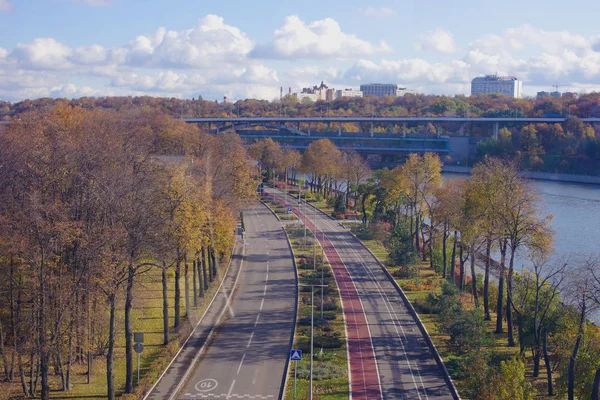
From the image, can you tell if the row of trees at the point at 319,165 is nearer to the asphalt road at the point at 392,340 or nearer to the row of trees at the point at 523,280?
the asphalt road at the point at 392,340

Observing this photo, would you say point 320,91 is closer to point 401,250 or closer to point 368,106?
point 368,106

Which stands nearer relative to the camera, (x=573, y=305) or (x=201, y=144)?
(x=573, y=305)

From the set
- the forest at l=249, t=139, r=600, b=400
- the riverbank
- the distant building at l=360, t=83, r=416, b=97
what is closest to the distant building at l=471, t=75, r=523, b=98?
the distant building at l=360, t=83, r=416, b=97

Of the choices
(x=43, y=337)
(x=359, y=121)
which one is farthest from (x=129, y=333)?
(x=359, y=121)

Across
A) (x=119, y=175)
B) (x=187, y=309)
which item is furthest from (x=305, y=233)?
(x=119, y=175)

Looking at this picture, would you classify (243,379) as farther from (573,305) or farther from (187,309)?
(573,305)

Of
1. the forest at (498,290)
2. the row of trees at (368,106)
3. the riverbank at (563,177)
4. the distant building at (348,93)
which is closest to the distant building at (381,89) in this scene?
the distant building at (348,93)
